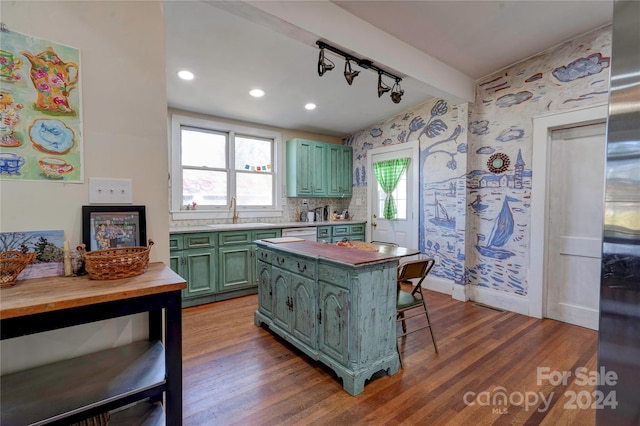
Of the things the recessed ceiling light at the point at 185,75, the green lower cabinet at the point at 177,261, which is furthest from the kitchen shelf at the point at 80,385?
the recessed ceiling light at the point at 185,75

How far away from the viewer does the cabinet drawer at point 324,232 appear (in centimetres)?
459

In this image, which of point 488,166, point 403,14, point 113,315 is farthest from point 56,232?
point 488,166

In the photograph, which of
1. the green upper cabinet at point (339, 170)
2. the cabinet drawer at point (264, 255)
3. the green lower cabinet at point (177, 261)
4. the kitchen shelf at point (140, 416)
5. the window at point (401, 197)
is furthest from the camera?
the green upper cabinet at point (339, 170)

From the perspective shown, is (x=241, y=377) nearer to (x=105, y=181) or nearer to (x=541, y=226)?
(x=105, y=181)

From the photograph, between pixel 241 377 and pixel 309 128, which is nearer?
pixel 241 377

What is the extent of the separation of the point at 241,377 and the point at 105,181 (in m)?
1.59

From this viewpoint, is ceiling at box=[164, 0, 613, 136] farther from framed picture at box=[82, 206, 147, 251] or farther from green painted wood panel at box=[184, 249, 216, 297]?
green painted wood panel at box=[184, 249, 216, 297]

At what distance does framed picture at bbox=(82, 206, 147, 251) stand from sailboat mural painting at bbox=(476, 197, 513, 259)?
3689 mm

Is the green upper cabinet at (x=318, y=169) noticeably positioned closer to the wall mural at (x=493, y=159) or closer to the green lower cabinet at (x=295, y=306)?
the wall mural at (x=493, y=159)

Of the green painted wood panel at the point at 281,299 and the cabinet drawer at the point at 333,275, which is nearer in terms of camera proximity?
the cabinet drawer at the point at 333,275

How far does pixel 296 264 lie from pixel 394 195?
279 cm

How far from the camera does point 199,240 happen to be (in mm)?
3393

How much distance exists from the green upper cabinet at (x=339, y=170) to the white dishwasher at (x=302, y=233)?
91cm

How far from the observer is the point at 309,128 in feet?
16.1
